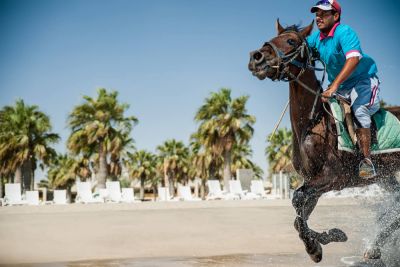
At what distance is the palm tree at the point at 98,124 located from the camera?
48.0m

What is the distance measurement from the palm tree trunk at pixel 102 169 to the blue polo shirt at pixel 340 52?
40.8 meters

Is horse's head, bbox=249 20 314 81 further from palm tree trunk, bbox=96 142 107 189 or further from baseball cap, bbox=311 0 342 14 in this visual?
palm tree trunk, bbox=96 142 107 189

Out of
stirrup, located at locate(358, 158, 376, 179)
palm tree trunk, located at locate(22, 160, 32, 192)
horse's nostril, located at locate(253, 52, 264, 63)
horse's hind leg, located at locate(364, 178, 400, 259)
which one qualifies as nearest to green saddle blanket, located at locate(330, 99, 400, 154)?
stirrup, located at locate(358, 158, 376, 179)

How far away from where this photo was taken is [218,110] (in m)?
53.3

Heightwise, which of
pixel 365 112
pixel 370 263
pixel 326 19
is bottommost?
pixel 370 263

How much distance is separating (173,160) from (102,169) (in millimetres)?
30408

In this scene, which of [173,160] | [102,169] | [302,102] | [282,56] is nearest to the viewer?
[282,56]

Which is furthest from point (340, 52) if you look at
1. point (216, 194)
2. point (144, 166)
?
point (144, 166)

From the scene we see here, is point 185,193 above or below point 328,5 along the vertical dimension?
below

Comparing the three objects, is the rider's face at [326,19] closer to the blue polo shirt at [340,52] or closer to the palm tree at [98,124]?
the blue polo shirt at [340,52]

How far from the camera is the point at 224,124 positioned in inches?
2036

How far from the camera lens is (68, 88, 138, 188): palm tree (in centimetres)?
4797

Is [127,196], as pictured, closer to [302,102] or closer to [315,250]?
[315,250]

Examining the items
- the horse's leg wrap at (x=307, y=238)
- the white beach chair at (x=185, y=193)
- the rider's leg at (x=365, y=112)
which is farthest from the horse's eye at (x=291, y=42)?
the white beach chair at (x=185, y=193)
